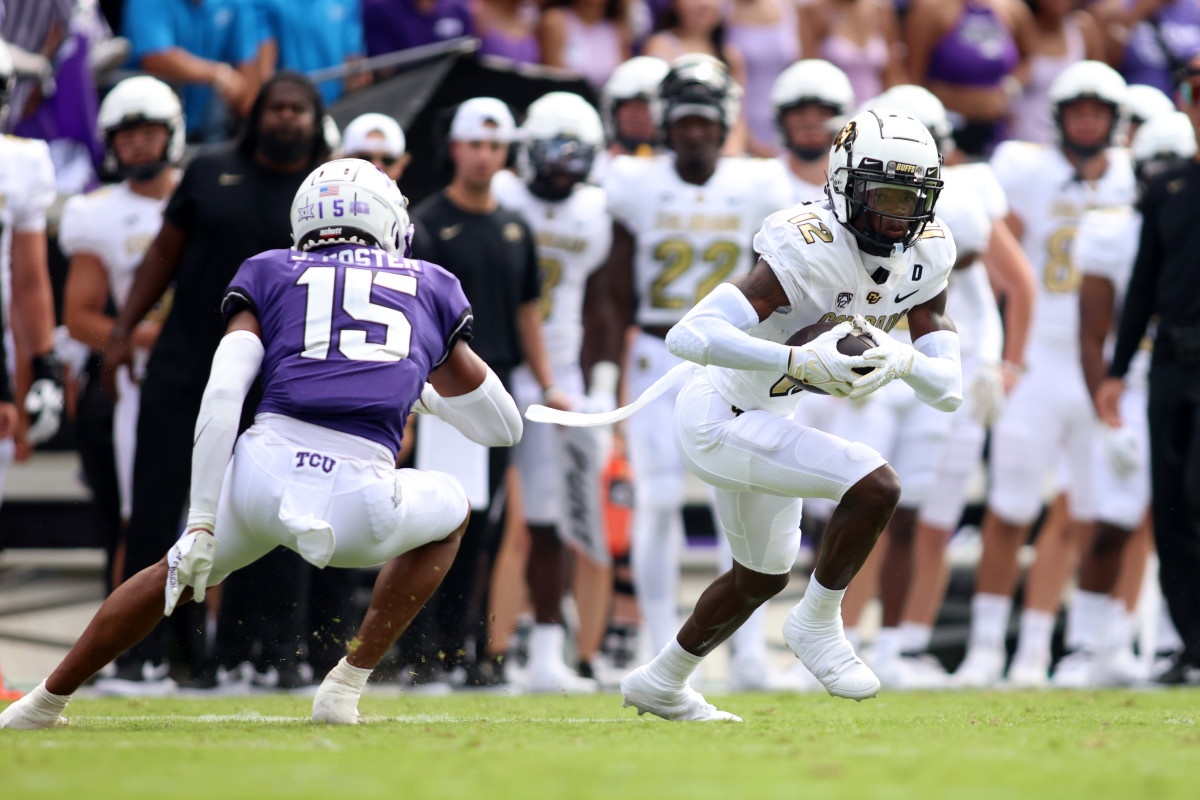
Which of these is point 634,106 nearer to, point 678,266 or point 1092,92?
point 678,266

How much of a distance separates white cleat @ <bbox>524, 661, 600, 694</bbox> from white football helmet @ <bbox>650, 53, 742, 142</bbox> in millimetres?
2419

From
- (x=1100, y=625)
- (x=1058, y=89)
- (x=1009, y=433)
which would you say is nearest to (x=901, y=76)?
(x=1058, y=89)

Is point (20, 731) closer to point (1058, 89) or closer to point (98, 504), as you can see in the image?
point (98, 504)

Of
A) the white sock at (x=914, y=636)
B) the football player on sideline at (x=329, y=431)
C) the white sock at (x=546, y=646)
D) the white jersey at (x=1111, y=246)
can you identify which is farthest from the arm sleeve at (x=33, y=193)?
the white jersey at (x=1111, y=246)

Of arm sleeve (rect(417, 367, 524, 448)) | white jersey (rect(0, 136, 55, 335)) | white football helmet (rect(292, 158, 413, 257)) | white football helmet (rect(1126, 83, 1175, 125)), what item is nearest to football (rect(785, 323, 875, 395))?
arm sleeve (rect(417, 367, 524, 448))

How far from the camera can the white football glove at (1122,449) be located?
23.4 ft

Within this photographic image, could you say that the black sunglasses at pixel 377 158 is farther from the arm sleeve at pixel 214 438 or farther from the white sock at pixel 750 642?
the arm sleeve at pixel 214 438

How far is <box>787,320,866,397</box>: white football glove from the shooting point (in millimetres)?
4473

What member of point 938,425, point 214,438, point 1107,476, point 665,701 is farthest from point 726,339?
point 1107,476

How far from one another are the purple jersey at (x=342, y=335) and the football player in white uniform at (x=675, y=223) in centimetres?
266

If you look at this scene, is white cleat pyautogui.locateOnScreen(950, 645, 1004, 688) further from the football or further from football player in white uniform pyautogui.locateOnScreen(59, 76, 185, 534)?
football player in white uniform pyautogui.locateOnScreen(59, 76, 185, 534)

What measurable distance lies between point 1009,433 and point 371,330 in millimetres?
4163

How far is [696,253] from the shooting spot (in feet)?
24.2

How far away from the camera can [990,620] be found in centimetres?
765
